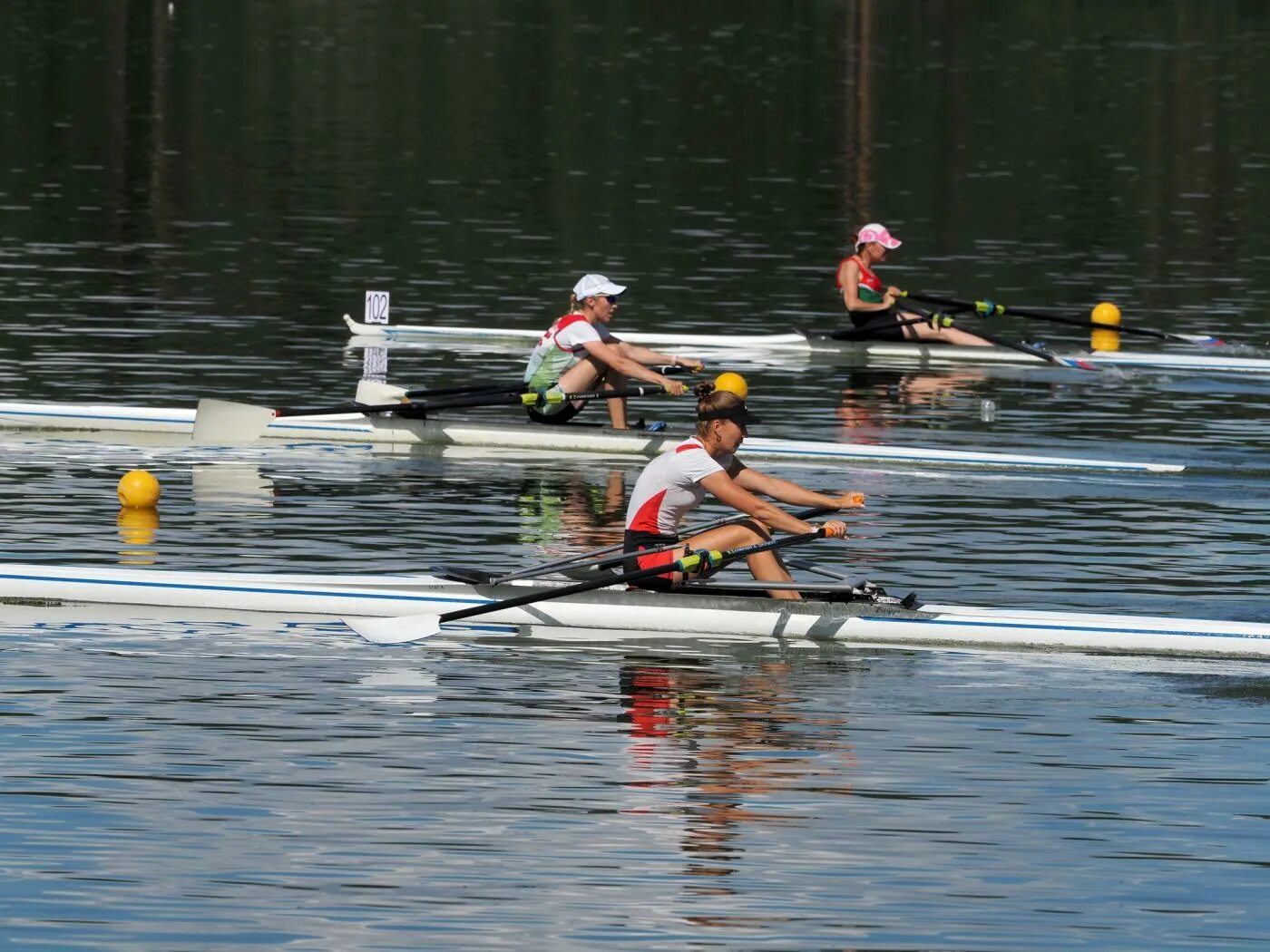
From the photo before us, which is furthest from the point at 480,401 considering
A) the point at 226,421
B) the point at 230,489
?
the point at 230,489

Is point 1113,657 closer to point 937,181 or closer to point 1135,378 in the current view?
point 1135,378

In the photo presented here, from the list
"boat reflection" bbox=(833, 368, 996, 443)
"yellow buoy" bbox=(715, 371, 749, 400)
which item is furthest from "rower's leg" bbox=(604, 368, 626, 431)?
"yellow buoy" bbox=(715, 371, 749, 400)

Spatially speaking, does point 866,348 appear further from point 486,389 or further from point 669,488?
point 669,488

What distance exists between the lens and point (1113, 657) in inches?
555

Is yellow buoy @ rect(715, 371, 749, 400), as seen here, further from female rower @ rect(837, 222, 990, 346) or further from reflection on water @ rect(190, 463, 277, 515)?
female rower @ rect(837, 222, 990, 346)

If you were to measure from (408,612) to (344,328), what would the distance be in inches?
622

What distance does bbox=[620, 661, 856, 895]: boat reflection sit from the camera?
36.2ft

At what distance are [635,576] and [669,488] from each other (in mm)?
804

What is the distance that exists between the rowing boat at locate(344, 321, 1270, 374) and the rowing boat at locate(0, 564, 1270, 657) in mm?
13140

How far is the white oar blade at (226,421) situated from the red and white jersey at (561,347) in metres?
2.34

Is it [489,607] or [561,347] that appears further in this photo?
[561,347]

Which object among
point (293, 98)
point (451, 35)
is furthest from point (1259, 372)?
point (451, 35)

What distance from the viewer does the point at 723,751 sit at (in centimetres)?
1225

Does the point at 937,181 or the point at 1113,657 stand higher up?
the point at 937,181
